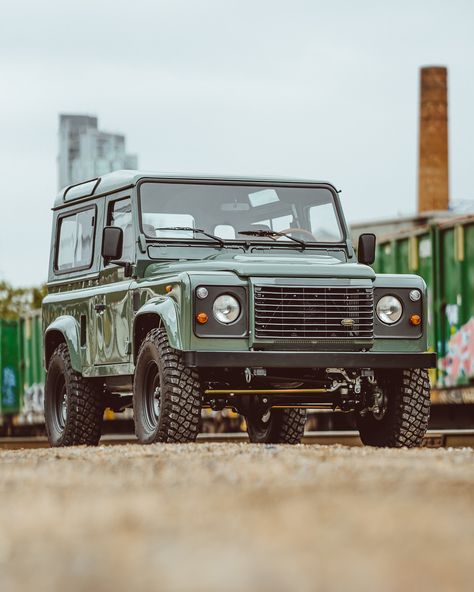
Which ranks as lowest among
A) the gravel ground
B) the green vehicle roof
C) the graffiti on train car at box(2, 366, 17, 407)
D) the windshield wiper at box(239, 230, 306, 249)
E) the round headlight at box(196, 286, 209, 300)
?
the graffiti on train car at box(2, 366, 17, 407)

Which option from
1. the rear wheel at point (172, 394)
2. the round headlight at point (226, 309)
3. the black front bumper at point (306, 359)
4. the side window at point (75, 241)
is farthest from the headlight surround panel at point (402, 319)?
the side window at point (75, 241)

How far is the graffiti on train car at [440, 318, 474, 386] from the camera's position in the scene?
19578mm

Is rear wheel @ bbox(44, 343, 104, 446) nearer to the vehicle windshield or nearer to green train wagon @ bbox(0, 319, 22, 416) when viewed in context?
the vehicle windshield

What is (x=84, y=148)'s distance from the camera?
4444 inches

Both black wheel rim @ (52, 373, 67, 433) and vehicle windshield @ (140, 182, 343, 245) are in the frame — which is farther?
black wheel rim @ (52, 373, 67, 433)

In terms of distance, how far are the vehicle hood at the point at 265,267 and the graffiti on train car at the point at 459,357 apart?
8.27 meters

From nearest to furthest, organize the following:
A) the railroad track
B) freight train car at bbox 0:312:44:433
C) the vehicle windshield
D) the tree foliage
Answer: the vehicle windshield
the railroad track
freight train car at bbox 0:312:44:433
the tree foliage

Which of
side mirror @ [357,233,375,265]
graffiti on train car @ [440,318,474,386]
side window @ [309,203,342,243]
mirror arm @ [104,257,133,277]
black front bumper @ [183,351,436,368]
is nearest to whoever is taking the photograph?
black front bumper @ [183,351,436,368]

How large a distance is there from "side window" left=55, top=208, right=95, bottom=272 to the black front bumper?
8.27 feet

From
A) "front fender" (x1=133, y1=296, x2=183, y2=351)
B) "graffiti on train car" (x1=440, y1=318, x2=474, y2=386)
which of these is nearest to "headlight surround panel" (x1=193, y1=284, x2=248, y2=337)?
"front fender" (x1=133, y1=296, x2=183, y2=351)

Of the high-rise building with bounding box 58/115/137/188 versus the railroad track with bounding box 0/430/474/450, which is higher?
the high-rise building with bounding box 58/115/137/188

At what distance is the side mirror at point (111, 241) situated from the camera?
1151cm

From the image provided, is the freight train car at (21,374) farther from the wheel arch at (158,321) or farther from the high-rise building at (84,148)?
the high-rise building at (84,148)

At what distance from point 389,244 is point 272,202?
31.7 feet
